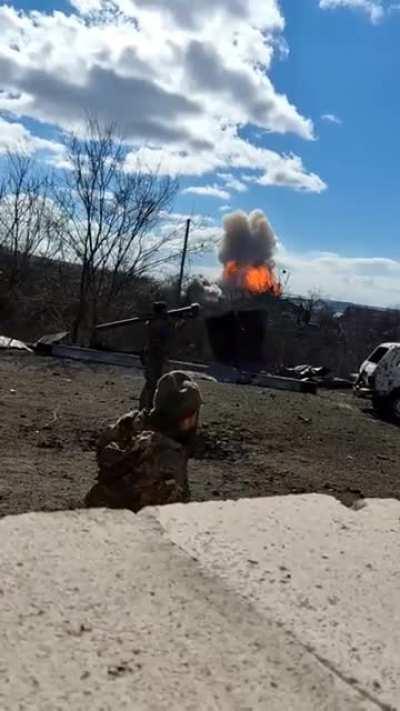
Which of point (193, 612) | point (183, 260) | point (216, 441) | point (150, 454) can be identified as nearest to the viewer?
point (193, 612)

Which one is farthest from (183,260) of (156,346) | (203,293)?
(156,346)

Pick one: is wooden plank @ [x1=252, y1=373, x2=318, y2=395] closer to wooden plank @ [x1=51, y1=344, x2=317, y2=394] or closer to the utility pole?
wooden plank @ [x1=51, y1=344, x2=317, y2=394]

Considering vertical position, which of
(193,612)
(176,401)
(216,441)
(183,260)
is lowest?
(216,441)

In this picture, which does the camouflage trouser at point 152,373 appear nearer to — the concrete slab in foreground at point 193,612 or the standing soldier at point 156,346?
the standing soldier at point 156,346

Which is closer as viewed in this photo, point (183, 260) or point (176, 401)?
point (176, 401)

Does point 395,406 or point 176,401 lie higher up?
point 176,401

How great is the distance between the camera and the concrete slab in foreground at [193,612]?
4.33ft

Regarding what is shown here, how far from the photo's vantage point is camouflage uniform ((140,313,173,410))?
791 cm

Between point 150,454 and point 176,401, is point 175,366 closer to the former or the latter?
point 176,401

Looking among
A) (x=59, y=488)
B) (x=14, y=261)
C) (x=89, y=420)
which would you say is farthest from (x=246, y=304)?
(x=59, y=488)

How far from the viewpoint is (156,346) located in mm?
8047

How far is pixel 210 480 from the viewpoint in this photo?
6.06 m

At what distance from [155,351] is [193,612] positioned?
649 centimetres

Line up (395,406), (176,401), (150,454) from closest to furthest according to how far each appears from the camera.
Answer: (150,454), (176,401), (395,406)
